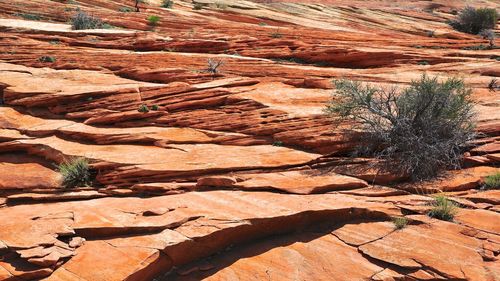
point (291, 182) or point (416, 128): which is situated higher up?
point (416, 128)

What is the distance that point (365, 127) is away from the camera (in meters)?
10.9

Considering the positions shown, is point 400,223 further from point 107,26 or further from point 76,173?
point 107,26

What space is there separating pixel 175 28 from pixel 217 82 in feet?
37.5

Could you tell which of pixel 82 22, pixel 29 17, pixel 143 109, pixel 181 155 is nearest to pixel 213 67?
pixel 143 109

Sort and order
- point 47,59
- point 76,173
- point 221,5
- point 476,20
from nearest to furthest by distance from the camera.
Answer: point 76,173 → point 47,59 → point 476,20 → point 221,5

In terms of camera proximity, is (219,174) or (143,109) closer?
(219,174)

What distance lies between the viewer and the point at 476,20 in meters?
34.6

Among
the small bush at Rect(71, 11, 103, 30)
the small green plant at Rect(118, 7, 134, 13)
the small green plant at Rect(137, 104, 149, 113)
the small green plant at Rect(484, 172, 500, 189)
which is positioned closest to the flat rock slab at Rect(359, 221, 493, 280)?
the small green plant at Rect(484, 172, 500, 189)

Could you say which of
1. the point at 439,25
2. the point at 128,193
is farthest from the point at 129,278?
the point at 439,25

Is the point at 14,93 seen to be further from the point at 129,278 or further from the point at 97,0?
the point at 97,0

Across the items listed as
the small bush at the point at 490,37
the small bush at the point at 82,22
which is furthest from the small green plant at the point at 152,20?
the small bush at the point at 490,37

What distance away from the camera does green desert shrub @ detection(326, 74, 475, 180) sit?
32.7 ft

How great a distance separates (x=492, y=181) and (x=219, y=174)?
225 inches

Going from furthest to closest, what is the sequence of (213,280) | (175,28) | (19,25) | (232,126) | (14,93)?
(175,28), (19,25), (14,93), (232,126), (213,280)
